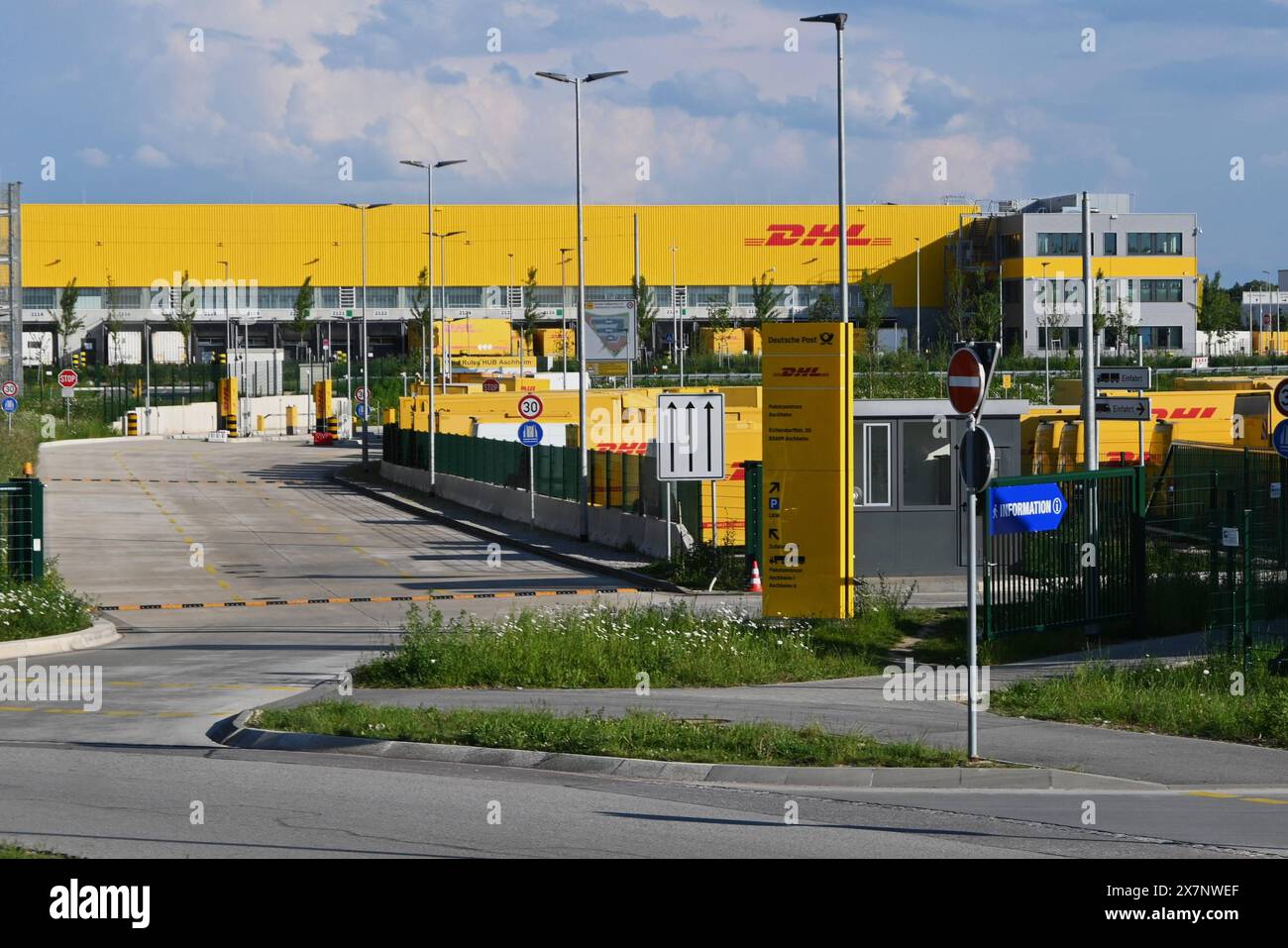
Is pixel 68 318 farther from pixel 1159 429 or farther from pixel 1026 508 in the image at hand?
pixel 1026 508

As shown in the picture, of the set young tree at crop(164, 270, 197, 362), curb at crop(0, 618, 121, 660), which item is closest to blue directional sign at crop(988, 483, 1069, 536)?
curb at crop(0, 618, 121, 660)

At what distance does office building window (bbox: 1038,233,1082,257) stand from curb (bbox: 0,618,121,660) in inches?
3638

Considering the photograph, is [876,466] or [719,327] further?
[719,327]

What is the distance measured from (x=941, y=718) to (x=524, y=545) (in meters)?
22.0

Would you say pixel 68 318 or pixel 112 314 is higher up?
pixel 112 314

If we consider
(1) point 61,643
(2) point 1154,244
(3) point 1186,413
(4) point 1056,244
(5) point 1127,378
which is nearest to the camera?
(1) point 61,643

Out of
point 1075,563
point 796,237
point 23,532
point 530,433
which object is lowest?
point 1075,563

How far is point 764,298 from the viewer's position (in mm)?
109562

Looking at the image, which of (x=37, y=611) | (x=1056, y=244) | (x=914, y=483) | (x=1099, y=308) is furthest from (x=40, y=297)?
(x=37, y=611)

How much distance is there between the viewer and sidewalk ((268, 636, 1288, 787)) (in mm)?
12406

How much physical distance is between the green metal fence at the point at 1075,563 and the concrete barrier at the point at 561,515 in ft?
37.3

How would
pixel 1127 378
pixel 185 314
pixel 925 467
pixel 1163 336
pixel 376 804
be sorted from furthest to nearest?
pixel 1163 336 → pixel 185 314 → pixel 925 467 → pixel 1127 378 → pixel 376 804

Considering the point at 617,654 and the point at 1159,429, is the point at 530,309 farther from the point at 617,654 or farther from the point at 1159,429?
the point at 617,654
